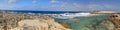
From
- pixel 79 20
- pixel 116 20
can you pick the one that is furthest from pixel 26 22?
pixel 116 20

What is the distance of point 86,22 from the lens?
2152 millimetres

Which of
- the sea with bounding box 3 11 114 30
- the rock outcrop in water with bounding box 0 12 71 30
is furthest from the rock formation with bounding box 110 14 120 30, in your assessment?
the rock outcrop in water with bounding box 0 12 71 30

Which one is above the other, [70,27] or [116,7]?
[116,7]

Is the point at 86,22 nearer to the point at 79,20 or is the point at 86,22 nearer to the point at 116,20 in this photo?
the point at 79,20

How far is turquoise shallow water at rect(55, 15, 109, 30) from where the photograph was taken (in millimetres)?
2141

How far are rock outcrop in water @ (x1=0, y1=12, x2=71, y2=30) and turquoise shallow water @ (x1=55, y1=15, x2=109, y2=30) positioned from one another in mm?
103

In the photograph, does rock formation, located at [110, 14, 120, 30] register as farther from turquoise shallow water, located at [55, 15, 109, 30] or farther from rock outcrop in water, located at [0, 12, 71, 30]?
rock outcrop in water, located at [0, 12, 71, 30]

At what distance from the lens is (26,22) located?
7.16 feet

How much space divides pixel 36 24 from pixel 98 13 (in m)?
0.64

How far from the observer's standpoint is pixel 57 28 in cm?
217

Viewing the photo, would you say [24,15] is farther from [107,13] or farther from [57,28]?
[107,13]

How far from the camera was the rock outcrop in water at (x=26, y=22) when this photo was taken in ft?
7.10

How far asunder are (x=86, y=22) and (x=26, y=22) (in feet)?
2.02

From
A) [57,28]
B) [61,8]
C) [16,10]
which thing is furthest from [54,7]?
[16,10]
